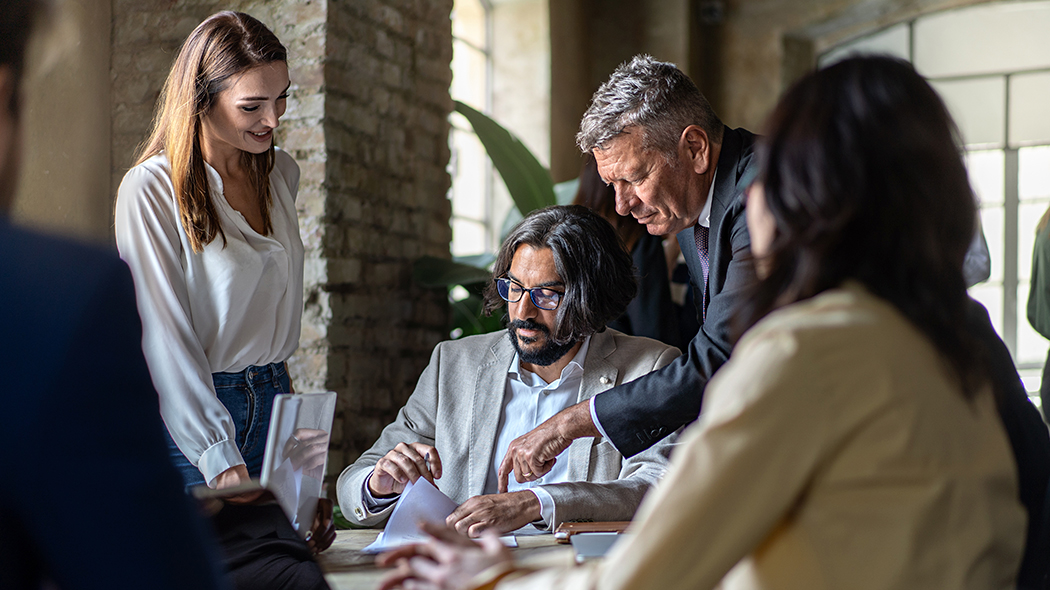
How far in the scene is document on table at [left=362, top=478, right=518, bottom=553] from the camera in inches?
66.1

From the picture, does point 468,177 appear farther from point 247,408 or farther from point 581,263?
point 247,408

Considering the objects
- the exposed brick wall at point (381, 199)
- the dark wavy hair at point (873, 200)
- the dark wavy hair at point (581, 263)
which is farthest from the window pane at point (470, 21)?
the dark wavy hair at point (873, 200)

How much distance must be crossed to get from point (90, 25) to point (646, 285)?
2.04 meters

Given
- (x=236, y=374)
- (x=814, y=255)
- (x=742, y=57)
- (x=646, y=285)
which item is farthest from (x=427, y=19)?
(x=742, y=57)

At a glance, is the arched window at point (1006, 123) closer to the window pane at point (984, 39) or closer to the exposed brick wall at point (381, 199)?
the window pane at point (984, 39)

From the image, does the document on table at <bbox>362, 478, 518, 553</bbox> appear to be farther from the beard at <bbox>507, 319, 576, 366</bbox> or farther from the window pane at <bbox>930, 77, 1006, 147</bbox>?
the window pane at <bbox>930, 77, 1006, 147</bbox>

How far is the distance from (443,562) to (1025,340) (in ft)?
20.4

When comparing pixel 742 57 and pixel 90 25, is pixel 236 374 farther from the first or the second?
pixel 742 57

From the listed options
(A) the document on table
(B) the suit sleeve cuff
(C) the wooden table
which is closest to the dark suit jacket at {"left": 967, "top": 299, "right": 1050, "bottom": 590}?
(C) the wooden table

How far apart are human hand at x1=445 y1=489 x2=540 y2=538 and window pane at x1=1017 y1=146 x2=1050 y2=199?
5532mm

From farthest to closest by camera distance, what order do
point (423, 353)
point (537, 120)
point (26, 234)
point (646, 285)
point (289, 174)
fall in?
point (537, 120) < point (423, 353) < point (646, 285) < point (289, 174) < point (26, 234)

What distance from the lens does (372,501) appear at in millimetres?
2178

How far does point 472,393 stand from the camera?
8.15 feet

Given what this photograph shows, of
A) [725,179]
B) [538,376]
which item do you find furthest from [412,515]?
[725,179]
